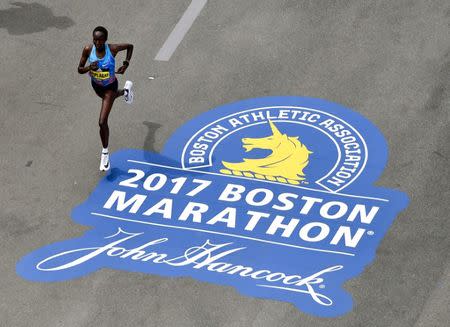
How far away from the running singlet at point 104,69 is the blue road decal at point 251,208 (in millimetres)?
1441

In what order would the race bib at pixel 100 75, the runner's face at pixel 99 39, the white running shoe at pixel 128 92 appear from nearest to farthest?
the runner's face at pixel 99 39 < the race bib at pixel 100 75 < the white running shoe at pixel 128 92

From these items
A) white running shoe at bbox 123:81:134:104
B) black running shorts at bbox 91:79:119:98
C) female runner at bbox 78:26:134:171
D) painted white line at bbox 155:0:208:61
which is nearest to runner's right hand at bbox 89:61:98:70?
female runner at bbox 78:26:134:171

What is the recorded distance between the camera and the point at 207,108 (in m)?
20.4

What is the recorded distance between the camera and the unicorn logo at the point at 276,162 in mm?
18797

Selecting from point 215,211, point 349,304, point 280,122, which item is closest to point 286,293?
point 349,304

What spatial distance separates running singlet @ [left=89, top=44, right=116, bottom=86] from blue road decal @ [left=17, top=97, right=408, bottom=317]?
144cm

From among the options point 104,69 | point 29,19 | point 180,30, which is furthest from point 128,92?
point 29,19

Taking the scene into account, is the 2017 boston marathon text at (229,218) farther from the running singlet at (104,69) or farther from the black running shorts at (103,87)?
the running singlet at (104,69)

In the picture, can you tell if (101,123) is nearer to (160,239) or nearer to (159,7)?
(160,239)

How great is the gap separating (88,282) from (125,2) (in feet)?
27.9

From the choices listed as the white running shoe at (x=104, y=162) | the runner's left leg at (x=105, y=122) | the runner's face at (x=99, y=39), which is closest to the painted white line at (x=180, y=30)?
the runner's left leg at (x=105, y=122)

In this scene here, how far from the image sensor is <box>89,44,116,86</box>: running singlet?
727 inches

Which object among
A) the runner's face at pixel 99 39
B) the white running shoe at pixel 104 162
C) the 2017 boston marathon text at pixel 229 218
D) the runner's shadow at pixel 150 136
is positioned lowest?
the 2017 boston marathon text at pixel 229 218

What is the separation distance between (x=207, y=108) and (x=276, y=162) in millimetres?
1979
